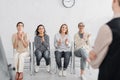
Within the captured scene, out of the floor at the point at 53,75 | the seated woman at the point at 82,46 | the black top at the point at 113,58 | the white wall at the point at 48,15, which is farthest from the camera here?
the white wall at the point at 48,15

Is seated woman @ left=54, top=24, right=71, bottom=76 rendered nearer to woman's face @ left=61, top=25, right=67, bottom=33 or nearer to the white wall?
woman's face @ left=61, top=25, right=67, bottom=33

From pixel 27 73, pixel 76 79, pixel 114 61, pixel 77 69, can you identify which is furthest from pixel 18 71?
pixel 114 61

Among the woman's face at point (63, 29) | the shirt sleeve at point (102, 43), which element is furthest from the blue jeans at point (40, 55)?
the shirt sleeve at point (102, 43)

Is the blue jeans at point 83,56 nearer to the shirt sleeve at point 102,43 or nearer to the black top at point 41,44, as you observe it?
the black top at point 41,44

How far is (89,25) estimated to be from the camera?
5.48 m

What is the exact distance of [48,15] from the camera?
17.8 feet

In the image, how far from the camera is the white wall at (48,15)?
17.7ft

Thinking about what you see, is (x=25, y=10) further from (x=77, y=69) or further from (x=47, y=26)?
(x=77, y=69)

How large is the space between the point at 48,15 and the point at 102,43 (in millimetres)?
4126

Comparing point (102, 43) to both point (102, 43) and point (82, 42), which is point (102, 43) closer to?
point (102, 43)

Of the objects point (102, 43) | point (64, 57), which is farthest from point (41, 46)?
point (102, 43)

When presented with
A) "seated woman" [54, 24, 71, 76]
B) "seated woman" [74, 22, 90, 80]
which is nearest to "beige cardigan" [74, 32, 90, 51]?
"seated woman" [74, 22, 90, 80]

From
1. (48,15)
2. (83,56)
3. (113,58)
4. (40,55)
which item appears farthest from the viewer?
(48,15)

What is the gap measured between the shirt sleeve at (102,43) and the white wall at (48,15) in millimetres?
4066
